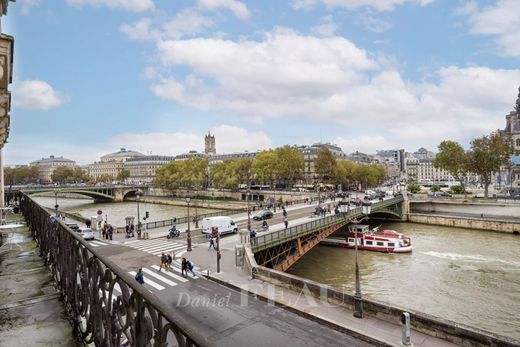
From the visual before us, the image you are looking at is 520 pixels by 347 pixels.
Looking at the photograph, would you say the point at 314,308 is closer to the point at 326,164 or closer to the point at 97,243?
the point at 97,243

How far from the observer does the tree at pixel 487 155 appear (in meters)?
64.9

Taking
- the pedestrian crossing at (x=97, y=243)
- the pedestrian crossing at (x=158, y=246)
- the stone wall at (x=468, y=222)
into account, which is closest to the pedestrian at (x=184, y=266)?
the pedestrian crossing at (x=158, y=246)

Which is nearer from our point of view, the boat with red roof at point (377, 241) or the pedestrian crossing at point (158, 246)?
the pedestrian crossing at point (158, 246)

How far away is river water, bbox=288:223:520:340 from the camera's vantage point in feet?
67.1

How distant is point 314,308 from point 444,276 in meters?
17.7

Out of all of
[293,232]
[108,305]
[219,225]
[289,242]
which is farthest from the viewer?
[219,225]

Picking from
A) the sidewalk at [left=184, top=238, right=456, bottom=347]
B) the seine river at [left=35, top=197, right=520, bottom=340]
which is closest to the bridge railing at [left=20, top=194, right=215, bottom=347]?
the sidewalk at [left=184, top=238, right=456, bottom=347]

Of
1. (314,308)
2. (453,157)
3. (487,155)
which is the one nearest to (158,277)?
(314,308)

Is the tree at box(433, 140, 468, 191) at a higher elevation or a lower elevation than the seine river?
higher

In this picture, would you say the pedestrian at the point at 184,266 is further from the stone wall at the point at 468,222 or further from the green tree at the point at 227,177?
the green tree at the point at 227,177

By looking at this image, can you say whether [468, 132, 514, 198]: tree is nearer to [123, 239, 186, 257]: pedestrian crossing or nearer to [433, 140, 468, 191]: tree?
[433, 140, 468, 191]: tree

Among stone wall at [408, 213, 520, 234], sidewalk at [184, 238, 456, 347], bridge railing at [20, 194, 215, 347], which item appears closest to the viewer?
bridge railing at [20, 194, 215, 347]

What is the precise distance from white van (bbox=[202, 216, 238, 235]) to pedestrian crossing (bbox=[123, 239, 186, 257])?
3447 mm

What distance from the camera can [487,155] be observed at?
6500 centimetres
